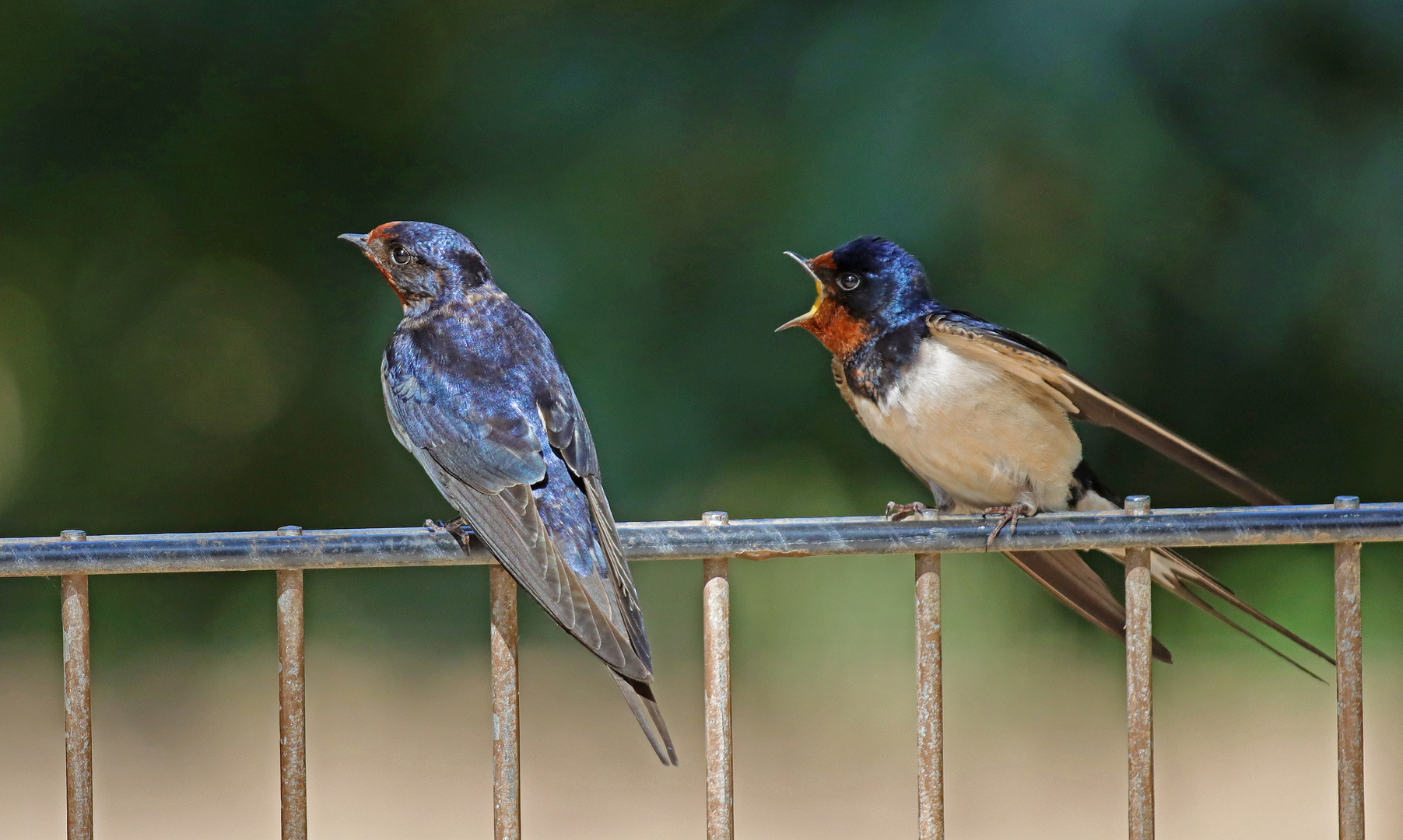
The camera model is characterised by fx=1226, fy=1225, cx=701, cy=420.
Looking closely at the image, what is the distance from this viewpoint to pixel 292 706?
1.50m

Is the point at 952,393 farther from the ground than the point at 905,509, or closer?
farther from the ground

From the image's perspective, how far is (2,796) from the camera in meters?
3.93

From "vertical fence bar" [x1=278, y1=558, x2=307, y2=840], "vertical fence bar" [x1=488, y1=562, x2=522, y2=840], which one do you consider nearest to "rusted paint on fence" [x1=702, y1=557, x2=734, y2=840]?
"vertical fence bar" [x1=488, y1=562, x2=522, y2=840]

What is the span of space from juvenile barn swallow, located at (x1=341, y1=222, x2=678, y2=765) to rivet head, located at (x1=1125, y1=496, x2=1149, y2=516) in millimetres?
643

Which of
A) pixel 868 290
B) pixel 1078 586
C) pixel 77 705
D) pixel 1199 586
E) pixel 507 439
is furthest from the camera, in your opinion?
pixel 868 290

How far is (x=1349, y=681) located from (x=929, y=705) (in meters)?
0.53

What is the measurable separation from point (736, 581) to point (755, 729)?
0.56m

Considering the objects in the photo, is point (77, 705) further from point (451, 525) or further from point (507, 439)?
point (507, 439)

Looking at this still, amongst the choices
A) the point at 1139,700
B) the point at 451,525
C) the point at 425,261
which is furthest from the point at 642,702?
the point at 425,261

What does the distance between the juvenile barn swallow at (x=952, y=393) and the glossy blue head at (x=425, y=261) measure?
751mm

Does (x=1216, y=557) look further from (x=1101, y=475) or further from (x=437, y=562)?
(x=437, y=562)

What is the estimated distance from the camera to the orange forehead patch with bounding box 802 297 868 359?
2.76m

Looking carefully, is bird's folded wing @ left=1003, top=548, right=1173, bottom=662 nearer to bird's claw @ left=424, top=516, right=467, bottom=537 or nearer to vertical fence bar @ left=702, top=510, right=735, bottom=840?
vertical fence bar @ left=702, top=510, right=735, bottom=840

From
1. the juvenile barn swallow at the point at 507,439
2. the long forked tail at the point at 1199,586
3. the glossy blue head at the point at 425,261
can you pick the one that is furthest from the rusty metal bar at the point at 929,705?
the glossy blue head at the point at 425,261
